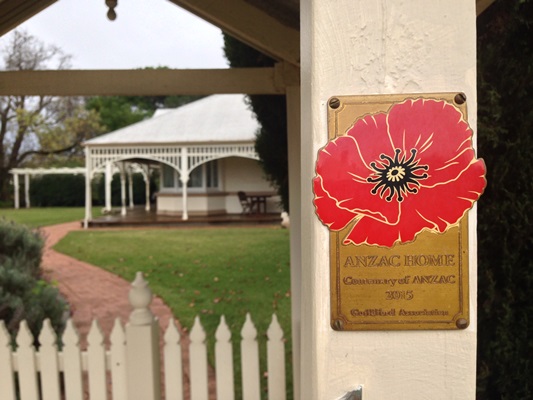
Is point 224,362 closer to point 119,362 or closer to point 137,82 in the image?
point 119,362

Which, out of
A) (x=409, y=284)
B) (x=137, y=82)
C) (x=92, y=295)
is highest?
(x=137, y=82)

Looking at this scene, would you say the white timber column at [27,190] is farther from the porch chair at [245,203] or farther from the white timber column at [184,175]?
the porch chair at [245,203]

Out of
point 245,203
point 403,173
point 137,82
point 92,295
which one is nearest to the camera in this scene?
point 403,173

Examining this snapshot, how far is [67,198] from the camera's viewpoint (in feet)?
98.2

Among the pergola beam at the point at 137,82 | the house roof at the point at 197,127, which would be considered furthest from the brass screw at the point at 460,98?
the house roof at the point at 197,127

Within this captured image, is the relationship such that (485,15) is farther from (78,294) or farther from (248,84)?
(78,294)

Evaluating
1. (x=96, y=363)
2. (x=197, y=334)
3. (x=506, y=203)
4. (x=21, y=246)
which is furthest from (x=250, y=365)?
(x=21, y=246)

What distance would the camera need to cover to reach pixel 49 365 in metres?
3.04

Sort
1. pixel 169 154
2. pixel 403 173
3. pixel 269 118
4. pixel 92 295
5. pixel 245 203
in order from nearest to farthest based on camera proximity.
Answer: pixel 403 173, pixel 269 118, pixel 92 295, pixel 169 154, pixel 245 203

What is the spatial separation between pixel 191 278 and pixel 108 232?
6.93 m

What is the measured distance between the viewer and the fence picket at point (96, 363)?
300 centimetres

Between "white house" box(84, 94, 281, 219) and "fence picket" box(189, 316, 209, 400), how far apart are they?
13510 millimetres

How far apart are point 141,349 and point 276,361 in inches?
32.8

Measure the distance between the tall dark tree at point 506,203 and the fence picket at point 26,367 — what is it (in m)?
2.65
